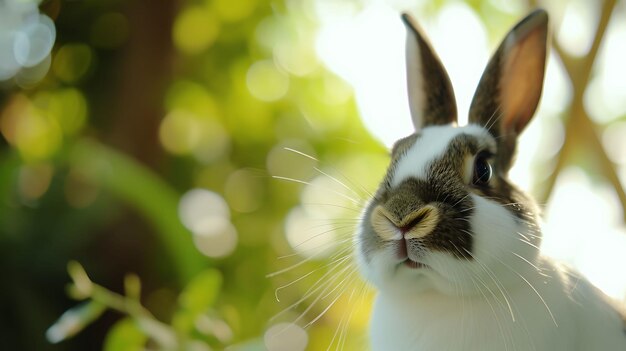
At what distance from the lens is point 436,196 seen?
539mm

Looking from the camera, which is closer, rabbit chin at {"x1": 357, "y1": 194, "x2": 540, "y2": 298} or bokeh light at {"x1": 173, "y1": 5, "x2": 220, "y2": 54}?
rabbit chin at {"x1": 357, "y1": 194, "x2": 540, "y2": 298}

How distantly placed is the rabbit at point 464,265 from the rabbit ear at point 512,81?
0.05 feet

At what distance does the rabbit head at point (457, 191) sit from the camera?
1.71ft

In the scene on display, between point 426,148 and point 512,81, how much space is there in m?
0.14

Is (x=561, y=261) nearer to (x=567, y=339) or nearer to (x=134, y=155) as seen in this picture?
(x=567, y=339)

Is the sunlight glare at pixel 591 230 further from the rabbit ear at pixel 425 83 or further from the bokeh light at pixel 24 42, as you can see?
the bokeh light at pixel 24 42

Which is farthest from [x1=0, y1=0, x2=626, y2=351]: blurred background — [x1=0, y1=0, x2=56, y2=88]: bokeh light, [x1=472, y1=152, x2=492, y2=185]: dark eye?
[x1=472, y1=152, x2=492, y2=185]: dark eye

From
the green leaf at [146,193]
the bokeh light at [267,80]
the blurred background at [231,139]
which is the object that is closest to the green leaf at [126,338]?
the blurred background at [231,139]

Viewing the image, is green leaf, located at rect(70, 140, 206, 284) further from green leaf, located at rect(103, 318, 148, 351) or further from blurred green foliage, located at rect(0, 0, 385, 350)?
green leaf, located at rect(103, 318, 148, 351)

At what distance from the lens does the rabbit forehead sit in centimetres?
57

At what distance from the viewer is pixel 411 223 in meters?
0.52

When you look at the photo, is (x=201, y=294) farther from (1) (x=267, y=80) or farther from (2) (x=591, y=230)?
(1) (x=267, y=80)

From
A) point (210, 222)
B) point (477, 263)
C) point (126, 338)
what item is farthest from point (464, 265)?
point (210, 222)

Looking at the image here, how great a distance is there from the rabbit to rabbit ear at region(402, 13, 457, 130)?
66mm
